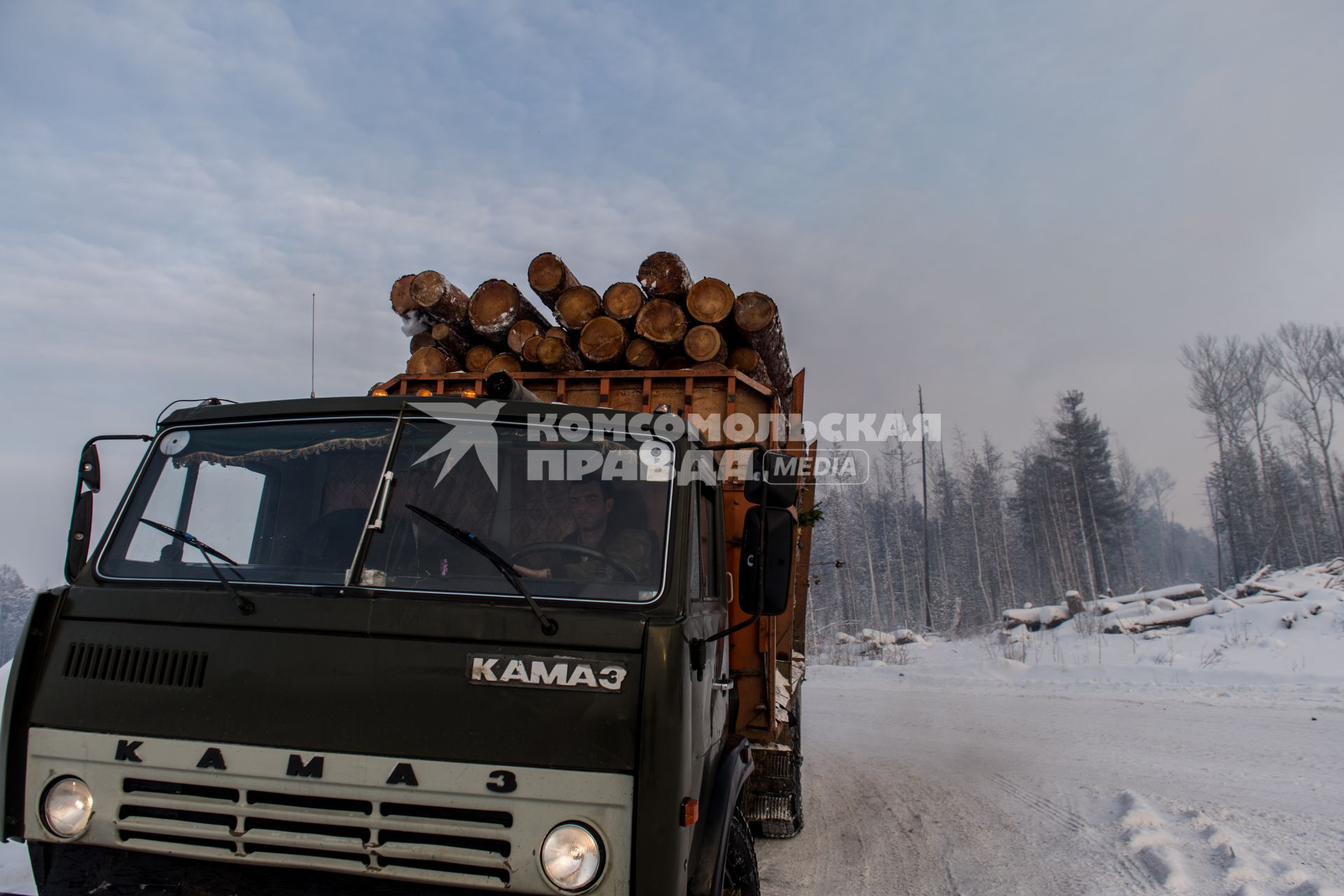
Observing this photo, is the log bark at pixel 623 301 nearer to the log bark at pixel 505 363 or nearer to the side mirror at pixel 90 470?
the log bark at pixel 505 363

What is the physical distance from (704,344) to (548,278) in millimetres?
1476

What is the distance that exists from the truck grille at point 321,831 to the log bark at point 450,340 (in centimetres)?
449

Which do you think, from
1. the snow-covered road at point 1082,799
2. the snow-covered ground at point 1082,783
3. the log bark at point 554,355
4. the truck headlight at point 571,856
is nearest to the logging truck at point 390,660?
the truck headlight at point 571,856

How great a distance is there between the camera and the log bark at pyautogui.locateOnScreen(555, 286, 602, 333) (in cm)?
646

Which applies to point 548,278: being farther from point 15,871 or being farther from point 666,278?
point 15,871

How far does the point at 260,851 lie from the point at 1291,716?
11.4m

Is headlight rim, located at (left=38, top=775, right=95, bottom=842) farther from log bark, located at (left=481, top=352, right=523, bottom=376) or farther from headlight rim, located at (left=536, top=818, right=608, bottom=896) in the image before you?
log bark, located at (left=481, top=352, right=523, bottom=376)

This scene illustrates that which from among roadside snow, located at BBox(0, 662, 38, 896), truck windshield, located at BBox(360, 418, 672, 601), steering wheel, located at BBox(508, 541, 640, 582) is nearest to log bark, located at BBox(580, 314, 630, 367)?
truck windshield, located at BBox(360, 418, 672, 601)

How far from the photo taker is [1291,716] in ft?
32.0

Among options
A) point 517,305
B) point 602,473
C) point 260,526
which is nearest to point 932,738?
point 517,305

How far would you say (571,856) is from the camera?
→ 2.31 m

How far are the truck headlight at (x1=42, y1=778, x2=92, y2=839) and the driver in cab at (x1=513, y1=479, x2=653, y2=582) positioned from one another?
1492 mm

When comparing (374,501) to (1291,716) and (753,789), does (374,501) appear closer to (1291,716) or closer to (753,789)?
(753,789)

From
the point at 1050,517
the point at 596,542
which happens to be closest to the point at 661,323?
the point at 596,542
